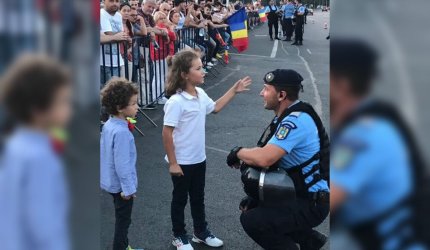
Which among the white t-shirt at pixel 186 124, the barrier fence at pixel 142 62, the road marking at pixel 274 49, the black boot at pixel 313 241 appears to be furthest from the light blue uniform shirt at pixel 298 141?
the road marking at pixel 274 49

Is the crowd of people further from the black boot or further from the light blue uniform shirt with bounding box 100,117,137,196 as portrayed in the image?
the black boot

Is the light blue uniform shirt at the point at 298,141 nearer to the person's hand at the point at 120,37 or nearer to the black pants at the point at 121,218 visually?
the black pants at the point at 121,218

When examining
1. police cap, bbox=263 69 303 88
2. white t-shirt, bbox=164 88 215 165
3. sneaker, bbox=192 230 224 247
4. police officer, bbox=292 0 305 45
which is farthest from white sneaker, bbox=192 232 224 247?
police officer, bbox=292 0 305 45

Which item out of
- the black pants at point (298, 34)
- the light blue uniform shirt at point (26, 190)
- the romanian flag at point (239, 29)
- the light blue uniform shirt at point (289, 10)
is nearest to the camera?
the light blue uniform shirt at point (26, 190)

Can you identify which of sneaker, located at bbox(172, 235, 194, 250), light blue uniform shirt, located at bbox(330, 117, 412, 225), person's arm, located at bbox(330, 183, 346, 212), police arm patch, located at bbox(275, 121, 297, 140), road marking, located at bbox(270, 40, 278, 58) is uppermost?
light blue uniform shirt, located at bbox(330, 117, 412, 225)

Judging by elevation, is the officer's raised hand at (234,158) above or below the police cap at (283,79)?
below

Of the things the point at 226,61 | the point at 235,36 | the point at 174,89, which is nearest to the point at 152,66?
the point at 235,36

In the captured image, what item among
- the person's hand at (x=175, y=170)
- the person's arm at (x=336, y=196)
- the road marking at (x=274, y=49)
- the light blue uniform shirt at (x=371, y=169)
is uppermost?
the light blue uniform shirt at (x=371, y=169)

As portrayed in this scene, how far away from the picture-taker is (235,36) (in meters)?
10.2

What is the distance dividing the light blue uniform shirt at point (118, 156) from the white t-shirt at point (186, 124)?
0.39 m

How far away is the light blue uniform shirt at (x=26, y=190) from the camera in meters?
0.65

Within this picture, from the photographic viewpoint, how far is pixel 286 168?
9.69ft

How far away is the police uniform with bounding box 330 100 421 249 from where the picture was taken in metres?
0.72

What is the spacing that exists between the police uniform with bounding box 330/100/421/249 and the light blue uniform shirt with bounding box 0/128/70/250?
398 millimetres
